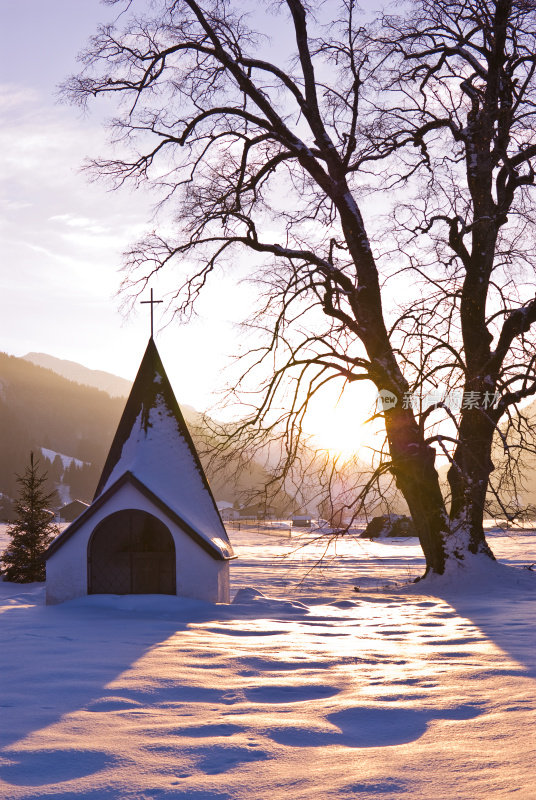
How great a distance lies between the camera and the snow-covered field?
13.8ft

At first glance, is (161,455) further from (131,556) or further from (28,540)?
(28,540)

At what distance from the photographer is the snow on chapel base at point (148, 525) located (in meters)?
12.7

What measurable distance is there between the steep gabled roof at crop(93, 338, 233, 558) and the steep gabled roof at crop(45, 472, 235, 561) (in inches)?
3.5

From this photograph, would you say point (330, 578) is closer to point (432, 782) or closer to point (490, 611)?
point (490, 611)

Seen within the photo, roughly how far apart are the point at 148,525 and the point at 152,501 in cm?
156

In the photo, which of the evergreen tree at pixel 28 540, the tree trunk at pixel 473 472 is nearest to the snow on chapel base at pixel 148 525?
the tree trunk at pixel 473 472

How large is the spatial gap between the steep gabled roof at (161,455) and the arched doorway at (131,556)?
64 cm

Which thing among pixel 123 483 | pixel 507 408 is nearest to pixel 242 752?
pixel 123 483

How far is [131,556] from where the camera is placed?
44.4 feet

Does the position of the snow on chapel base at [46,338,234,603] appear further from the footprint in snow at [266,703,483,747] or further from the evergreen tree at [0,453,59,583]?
the evergreen tree at [0,453,59,583]

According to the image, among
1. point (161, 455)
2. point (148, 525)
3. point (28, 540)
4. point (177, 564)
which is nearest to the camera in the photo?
point (177, 564)

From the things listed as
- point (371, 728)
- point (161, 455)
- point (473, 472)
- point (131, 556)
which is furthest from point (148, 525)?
point (371, 728)

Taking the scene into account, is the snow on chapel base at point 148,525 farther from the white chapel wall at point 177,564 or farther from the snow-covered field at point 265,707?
the snow-covered field at point 265,707

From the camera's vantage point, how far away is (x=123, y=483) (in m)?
12.8
